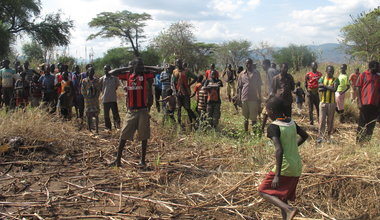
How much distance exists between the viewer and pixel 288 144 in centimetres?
338

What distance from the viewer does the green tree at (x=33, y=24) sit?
25.2 metres

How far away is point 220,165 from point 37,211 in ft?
8.25

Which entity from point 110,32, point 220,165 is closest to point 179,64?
point 220,165

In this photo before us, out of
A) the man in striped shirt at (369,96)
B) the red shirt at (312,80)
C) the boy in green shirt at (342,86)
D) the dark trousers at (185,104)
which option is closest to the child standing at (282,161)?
the man in striped shirt at (369,96)

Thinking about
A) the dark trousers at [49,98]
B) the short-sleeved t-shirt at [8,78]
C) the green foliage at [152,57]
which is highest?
the green foliage at [152,57]

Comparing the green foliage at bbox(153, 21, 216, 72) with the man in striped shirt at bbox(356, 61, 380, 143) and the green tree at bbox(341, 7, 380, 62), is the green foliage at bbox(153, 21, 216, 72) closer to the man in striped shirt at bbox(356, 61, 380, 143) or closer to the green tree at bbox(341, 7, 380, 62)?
the green tree at bbox(341, 7, 380, 62)

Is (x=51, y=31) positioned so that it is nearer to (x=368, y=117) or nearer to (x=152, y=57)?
(x=152, y=57)

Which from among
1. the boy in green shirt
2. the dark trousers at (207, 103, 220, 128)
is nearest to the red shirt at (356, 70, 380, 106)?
the boy in green shirt

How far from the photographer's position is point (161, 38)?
35.9m

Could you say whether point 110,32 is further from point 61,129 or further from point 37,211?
point 37,211

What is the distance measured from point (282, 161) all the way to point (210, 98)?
15.8ft

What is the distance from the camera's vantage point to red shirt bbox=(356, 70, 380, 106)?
20.3 feet

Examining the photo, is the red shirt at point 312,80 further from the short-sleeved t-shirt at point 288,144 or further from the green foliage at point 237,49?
the green foliage at point 237,49

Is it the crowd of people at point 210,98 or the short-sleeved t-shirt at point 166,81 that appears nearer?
the crowd of people at point 210,98
